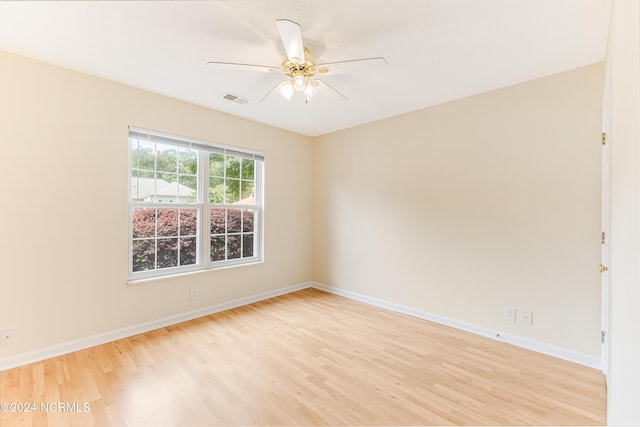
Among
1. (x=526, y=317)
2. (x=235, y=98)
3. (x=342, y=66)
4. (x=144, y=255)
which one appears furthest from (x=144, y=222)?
(x=526, y=317)

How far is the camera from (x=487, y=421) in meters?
1.68

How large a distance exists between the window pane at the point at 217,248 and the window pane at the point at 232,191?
510mm

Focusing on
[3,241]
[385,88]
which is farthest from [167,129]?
[385,88]

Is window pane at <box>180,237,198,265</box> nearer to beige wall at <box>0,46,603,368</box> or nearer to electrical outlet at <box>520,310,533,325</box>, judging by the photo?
beige wall at <box>0,46,603,368</box>

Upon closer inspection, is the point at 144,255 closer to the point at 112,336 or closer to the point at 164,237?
the point at 164,237

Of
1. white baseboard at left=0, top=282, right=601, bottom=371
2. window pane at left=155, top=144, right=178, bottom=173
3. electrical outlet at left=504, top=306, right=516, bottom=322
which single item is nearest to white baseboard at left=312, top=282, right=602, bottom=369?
white baseboard at left=0, top=282, right=601, bottom=371

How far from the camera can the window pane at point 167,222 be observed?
3.10 metres

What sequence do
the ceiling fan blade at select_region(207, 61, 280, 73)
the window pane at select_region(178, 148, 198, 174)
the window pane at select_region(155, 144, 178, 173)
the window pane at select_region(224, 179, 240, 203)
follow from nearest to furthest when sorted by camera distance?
the ceiling fan blade at select_region(207, 61, 280, 73)
the window pane at select_region(155, 144, 178, 173)
the window pane at select_region(178, 148, 198, 174)
the window pane at select_region(224, 179, 240, 203)

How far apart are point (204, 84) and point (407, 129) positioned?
7.74 feet

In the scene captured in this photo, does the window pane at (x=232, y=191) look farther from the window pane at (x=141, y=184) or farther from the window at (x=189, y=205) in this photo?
the window pane at (x=141, y=184)

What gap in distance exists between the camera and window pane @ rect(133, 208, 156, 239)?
293 centimetres

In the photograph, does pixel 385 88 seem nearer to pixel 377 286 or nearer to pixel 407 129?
pixel 407 129

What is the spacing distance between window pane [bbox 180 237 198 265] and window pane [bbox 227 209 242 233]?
19.3 inches

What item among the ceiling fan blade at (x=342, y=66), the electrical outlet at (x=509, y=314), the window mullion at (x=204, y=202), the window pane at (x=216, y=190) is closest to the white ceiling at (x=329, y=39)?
the ceiling fan blade at (x=342, y=66)
